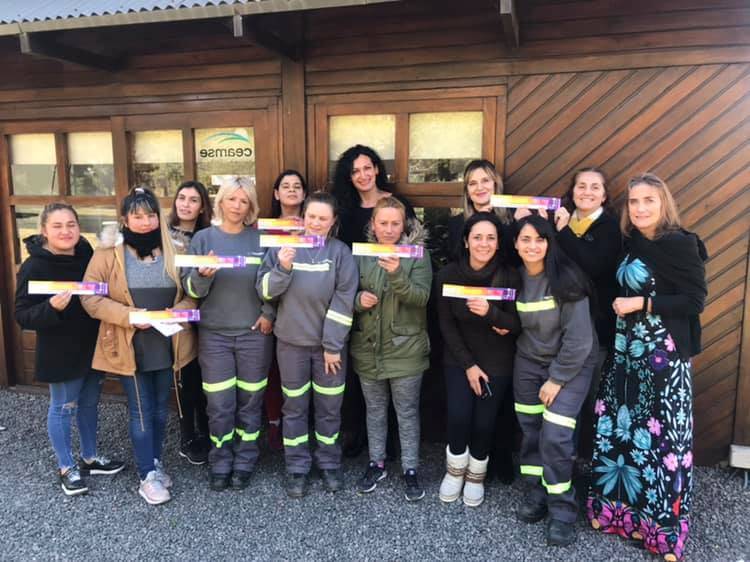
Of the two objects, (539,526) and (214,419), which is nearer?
(539,526)

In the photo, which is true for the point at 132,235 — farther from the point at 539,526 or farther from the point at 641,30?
the point at 641,30

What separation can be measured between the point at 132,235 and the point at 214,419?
49.4 inches

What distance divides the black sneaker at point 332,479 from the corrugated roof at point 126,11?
288cm

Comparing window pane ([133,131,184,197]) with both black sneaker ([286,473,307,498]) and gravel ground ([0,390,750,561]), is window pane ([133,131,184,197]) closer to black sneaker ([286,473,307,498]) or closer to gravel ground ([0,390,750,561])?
gravel ground ([0,390,750,561])

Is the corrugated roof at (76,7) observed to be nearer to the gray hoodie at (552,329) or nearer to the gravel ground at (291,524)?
the gray hoodie at (552,329)

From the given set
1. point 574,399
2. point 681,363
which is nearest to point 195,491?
point 574,399

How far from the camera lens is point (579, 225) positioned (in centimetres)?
320

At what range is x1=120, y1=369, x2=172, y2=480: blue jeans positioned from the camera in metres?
3.31

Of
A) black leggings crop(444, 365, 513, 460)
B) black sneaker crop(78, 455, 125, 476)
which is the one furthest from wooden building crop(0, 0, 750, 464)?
black sneaker crop(78, 455, 125, 476)

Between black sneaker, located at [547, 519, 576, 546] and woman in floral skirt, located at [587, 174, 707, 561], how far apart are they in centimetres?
29

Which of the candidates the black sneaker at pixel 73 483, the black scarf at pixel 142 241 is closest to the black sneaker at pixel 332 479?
the black sneaker at pixel 73 483

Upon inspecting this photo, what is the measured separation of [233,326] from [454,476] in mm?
1676

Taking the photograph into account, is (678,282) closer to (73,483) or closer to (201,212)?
(201,212)

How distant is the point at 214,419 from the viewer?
341cm
